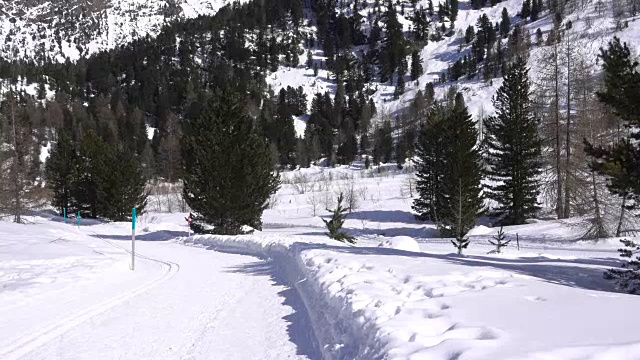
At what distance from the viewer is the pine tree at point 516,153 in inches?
1555

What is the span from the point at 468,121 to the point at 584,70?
899 centimetres

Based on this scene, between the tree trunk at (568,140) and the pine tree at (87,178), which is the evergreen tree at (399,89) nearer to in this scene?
the pine tree at (87,178)

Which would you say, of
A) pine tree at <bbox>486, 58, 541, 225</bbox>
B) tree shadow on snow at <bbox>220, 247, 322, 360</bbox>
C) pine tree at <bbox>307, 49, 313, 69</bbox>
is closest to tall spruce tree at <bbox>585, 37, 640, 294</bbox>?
tree shadow on snow at <bbox>220, 247, 322, 360</bbox>

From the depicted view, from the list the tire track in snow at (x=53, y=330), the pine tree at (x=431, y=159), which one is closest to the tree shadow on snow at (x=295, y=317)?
the tire track in snow at (x=53, y=330)

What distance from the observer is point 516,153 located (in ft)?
134

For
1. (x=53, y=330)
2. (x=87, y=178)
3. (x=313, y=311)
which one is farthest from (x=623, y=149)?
(x=87, y=178)

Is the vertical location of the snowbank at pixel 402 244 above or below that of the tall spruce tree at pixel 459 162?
below

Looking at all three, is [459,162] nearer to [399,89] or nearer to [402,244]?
[402,244]

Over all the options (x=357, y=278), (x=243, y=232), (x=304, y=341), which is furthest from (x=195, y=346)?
(x=243, y=232)

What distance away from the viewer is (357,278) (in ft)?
27.9

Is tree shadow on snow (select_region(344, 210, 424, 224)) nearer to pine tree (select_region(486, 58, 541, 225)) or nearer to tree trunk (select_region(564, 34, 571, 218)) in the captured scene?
pine tree (select_region(486, 58, 541, 225))

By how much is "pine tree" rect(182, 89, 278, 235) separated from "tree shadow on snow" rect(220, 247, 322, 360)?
1626 cm

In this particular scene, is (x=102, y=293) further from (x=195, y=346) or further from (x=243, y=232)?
(x=243, y=232)

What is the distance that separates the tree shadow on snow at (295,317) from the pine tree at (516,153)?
3024cm
